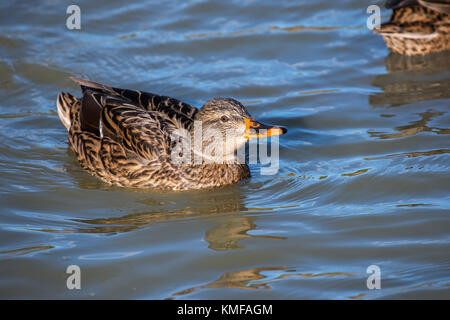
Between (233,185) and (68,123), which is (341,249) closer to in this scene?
(233,185)

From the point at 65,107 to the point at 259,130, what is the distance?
2916mm

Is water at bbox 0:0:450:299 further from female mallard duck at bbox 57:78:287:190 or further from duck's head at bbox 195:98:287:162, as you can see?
duck's head at bbox 195:98:287:162

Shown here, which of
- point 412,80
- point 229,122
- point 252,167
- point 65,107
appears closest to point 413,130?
point 412,80

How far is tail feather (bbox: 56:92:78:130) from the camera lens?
805cm

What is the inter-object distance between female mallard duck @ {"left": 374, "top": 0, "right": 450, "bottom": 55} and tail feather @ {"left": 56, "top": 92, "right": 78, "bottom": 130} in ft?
16.0

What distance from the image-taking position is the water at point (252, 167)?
511 cm

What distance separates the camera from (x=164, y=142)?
696cm

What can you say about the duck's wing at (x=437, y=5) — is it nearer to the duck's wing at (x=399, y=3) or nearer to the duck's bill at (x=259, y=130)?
the duck's wing at (x=399, y=3)

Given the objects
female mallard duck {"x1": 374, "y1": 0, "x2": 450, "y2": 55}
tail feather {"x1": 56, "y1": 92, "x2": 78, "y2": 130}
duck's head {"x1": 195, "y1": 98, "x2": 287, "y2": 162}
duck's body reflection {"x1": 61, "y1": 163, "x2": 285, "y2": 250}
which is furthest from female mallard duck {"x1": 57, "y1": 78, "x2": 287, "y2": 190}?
female mallard duck {"x1": 374, "y1": 0, "x2": 450, "y2": 55}

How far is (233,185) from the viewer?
695cm

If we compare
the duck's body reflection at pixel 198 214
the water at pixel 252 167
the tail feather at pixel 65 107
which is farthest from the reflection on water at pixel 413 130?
the tail feather at pixel 65 107

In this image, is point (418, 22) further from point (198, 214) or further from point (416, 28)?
point (198, 214)
